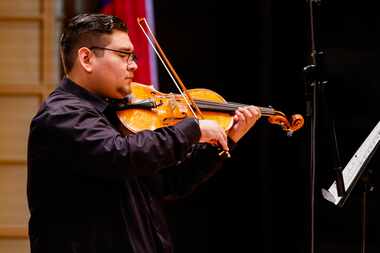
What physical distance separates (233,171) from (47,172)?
1.94 metres

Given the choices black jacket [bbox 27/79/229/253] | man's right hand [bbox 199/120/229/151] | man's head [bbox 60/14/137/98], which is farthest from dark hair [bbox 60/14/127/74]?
man's right hand [bbox 199/120/229/151]

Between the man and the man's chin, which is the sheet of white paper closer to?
the man

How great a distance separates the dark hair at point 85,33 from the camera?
7.29 feet

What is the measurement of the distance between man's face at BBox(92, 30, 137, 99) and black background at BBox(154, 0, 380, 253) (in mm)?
1613

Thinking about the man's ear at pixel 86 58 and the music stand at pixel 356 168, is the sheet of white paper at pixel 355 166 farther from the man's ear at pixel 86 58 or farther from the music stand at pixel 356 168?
the man's ear at pixel 86 58

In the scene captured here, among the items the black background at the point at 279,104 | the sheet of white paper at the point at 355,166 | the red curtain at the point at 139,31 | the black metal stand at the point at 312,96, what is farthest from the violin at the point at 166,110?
the black background at the point at 279,104

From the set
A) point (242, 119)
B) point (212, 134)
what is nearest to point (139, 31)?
point (242, 119)

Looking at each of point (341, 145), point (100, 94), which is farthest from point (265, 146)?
point (100, 94)

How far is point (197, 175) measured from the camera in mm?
2490

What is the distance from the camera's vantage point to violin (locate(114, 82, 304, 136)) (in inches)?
88.1

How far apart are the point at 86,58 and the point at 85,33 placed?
9cm

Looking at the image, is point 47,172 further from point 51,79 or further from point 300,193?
point 300,193

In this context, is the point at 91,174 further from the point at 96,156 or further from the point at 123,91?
the point at 123,91

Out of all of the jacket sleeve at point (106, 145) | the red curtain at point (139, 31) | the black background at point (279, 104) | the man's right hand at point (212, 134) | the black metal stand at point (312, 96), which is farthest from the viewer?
the black background at point (279, 104)
